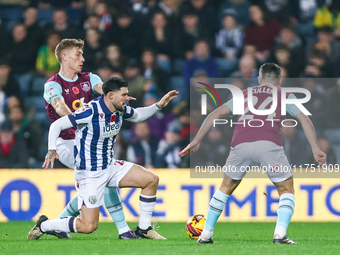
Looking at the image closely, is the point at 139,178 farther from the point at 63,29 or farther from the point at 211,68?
the point at 63,29

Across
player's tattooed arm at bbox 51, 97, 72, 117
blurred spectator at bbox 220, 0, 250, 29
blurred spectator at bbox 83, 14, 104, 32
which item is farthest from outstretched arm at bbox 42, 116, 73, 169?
blurred spectator at bbox 220, 0, 250, 29

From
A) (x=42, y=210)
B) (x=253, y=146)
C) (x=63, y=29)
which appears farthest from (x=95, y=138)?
(x=63, y=29)

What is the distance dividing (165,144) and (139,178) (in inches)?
153

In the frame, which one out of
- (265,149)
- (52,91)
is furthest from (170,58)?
(265,149)

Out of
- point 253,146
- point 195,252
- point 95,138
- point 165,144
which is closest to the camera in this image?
point 195,252

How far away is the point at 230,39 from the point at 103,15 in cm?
274

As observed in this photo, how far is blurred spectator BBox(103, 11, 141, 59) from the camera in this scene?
12.3 meters

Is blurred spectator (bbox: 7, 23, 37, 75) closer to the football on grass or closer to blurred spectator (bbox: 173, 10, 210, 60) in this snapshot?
blurred spectator (bbox: 173, 10, 210, 60)

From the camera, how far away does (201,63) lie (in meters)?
11.6

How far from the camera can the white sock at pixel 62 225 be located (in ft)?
20.6

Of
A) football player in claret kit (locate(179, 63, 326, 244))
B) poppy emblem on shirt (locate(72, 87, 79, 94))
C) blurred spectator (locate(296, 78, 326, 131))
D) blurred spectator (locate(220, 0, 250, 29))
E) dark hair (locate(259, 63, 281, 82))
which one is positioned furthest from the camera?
blurred spectator (locate(220, 0, 250, 29))

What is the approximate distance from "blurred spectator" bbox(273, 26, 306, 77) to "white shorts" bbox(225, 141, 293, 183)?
6.07 metres

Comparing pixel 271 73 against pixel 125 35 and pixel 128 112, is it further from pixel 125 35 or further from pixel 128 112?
pixel 125 35

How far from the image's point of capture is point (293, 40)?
1198cm
